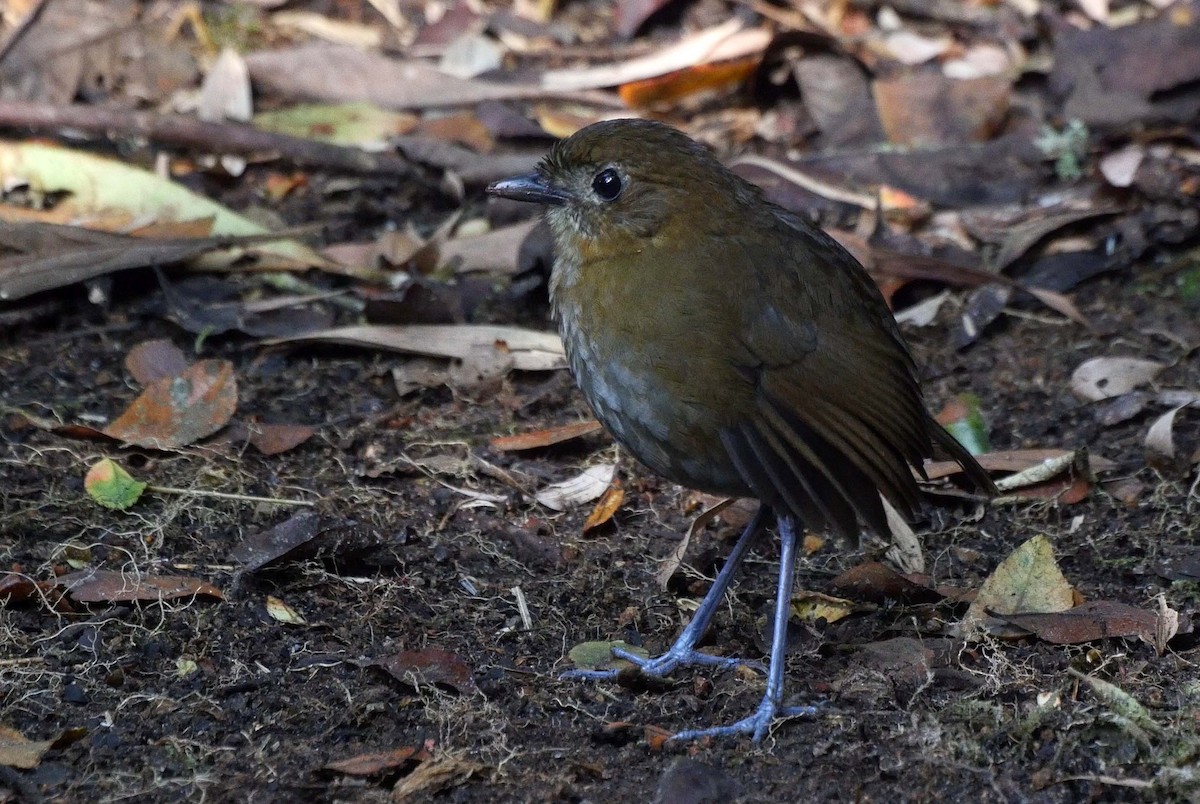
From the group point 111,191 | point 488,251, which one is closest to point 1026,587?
point 488,251

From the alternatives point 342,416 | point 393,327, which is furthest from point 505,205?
point 342,416

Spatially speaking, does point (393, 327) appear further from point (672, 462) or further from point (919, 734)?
point (919, 734)

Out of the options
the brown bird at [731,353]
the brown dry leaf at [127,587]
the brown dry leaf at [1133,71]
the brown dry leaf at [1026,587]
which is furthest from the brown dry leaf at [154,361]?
the brown dry leaf at [1133,71]

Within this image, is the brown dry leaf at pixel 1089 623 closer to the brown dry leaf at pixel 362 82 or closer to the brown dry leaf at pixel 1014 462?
the brown dry leaf at pixel 1014 462

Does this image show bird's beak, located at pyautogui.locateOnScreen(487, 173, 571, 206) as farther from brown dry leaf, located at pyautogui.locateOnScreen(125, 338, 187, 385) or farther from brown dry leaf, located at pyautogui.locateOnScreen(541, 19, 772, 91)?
brown dry leaf, located at pyautogui.locateOnScreen(541, 19, 772, 91)

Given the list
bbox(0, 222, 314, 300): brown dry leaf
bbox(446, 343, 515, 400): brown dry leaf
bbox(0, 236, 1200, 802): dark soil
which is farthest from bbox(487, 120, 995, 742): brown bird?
bbox(0, 222, 314, 300): brown dry leaf

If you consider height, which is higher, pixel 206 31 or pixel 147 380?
pixel 206 31
